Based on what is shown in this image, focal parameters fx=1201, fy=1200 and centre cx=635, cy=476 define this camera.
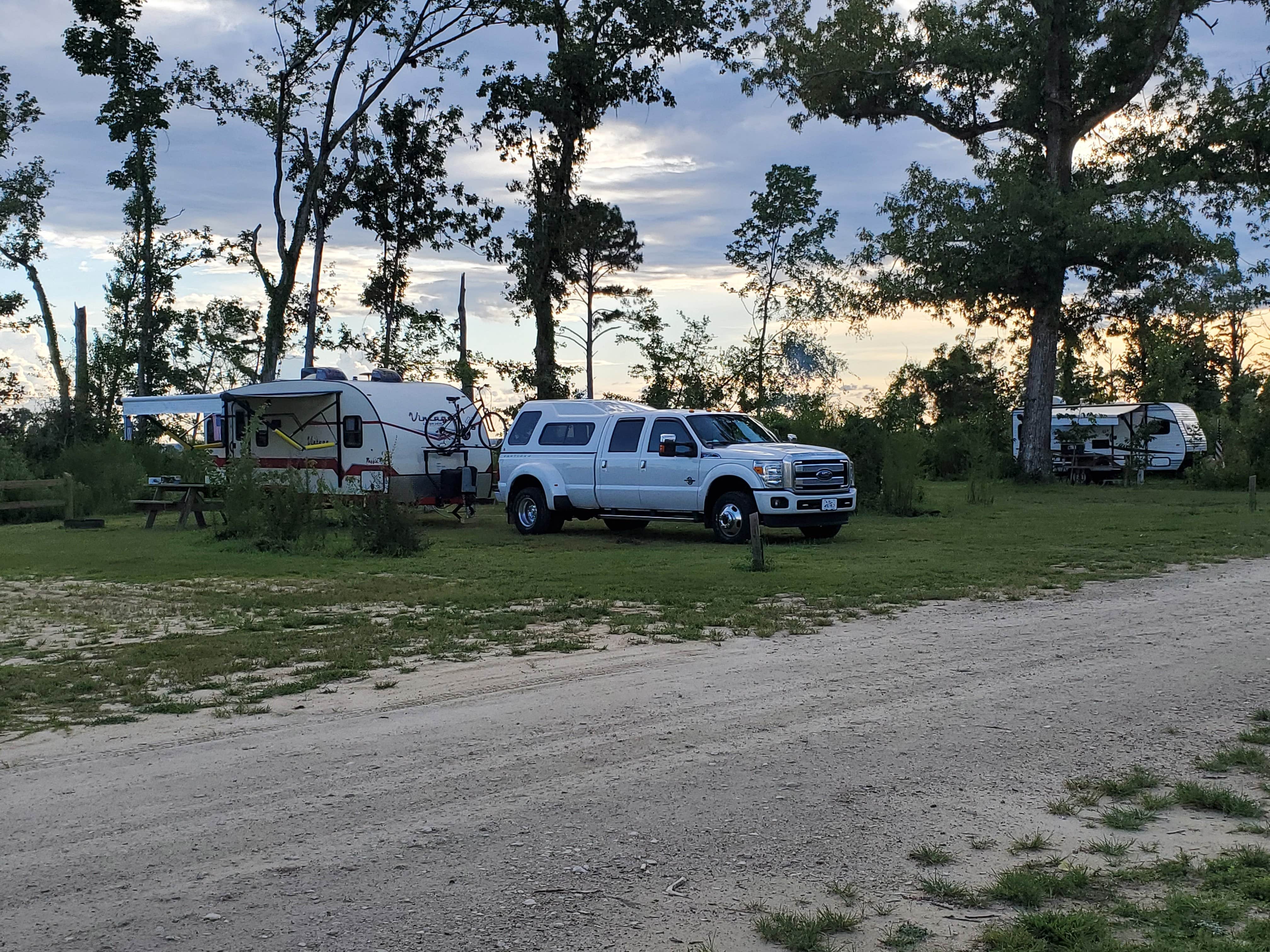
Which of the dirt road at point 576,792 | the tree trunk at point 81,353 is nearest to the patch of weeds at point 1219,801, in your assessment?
the dirt road at point 576,792

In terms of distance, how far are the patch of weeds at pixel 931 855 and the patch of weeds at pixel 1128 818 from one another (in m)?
0.76

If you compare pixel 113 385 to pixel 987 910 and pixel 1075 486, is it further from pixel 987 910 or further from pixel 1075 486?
pixel 987 910

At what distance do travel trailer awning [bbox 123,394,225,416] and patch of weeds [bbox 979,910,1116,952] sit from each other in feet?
73.5

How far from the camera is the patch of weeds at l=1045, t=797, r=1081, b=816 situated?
16.0 feet

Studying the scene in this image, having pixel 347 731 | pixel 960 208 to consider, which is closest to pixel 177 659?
pixel 347 731

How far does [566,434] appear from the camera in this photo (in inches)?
766

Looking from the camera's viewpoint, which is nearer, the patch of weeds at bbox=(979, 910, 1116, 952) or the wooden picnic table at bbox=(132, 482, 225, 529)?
the patch of weeds at bbox=(979, 910, 1116, 952)

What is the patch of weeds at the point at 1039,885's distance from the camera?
13.1 feet

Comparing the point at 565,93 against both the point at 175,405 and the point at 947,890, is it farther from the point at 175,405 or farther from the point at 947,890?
the point at 947,890

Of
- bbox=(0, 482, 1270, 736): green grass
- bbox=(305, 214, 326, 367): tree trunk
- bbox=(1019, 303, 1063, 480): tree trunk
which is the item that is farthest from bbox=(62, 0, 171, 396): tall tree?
bbox=(1019, 303, 1063, 480): tree trunk

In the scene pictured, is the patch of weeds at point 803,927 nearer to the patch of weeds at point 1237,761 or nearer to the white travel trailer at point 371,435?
the patch of weeds at point 1237,761

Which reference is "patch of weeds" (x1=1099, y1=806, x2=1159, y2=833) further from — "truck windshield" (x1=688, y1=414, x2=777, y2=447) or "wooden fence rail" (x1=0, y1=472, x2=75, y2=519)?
"wooden fence rail" (x1=0, y1=472, x2=75, y2=519)

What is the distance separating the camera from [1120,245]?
31.0 m

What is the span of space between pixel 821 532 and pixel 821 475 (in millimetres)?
1472
